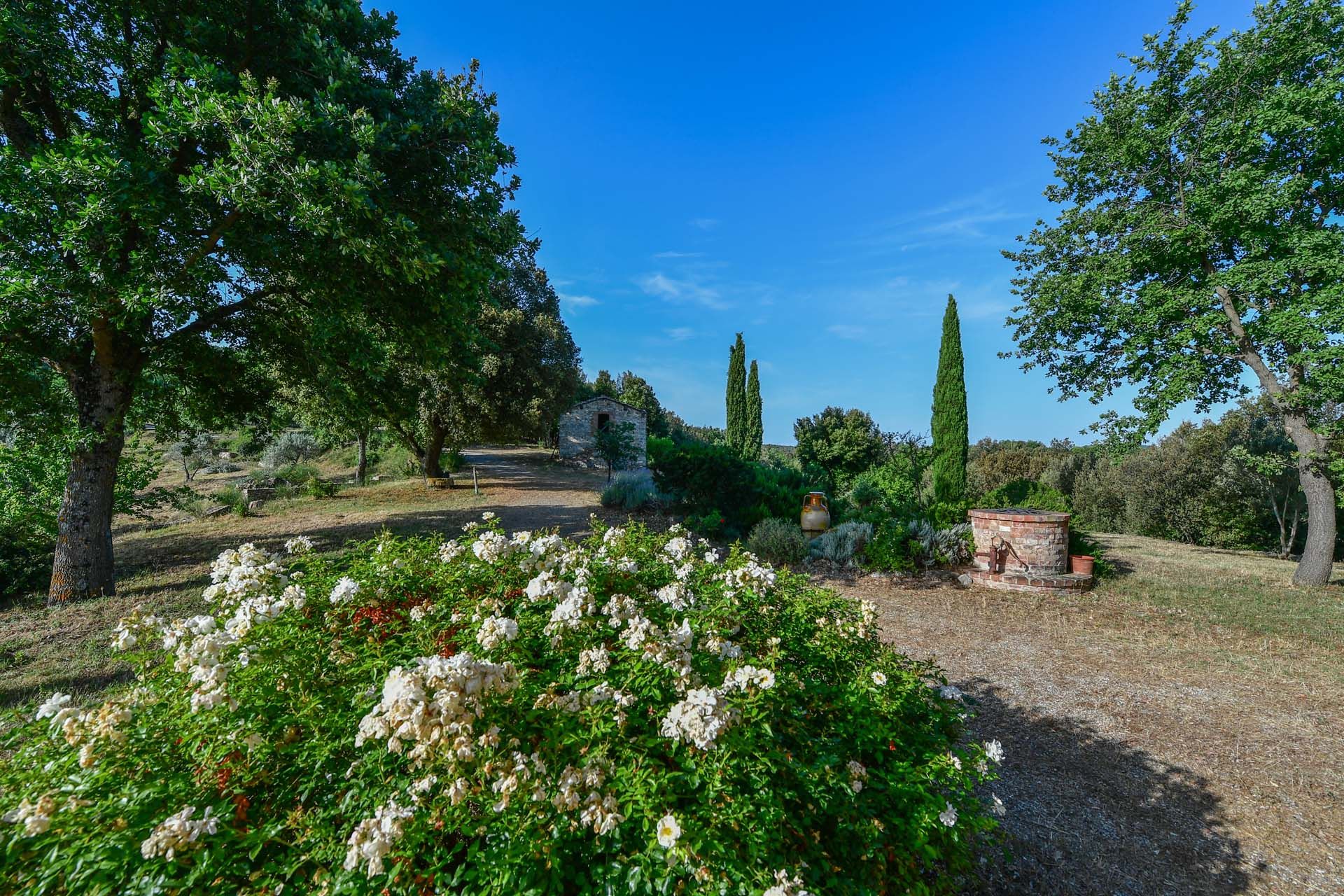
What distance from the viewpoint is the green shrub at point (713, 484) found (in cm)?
1166

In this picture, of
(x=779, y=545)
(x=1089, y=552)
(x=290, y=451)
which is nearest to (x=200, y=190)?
(x=779, y=545)

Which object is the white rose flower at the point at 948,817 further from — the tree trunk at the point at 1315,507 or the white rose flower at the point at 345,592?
the tree trunk at the point at 1315,507

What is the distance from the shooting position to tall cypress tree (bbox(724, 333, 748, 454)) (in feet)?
89.0

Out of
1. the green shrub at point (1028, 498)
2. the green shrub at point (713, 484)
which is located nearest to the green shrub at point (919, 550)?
the green shrub at point (1028, 498)

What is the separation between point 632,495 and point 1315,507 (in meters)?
13.2

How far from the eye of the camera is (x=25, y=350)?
20.6 ft

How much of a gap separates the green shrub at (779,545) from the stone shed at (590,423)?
15.3m

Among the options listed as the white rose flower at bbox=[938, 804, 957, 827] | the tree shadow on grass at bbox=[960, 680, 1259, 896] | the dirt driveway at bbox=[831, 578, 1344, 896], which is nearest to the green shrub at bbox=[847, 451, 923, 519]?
the dirt driveway at bbox=[831, 578, 1344, 896]

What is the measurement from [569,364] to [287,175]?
664 inches

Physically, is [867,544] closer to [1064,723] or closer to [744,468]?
[744,468]

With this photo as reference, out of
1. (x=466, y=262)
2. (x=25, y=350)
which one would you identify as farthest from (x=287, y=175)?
(x=25, y=350)

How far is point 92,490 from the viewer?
649cm

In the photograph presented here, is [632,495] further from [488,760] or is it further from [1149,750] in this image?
[488,760]

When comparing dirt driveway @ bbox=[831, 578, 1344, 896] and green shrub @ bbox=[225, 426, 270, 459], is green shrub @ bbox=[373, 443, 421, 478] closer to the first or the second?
green shrub @ bbox=[225, 426, 270, 459]
